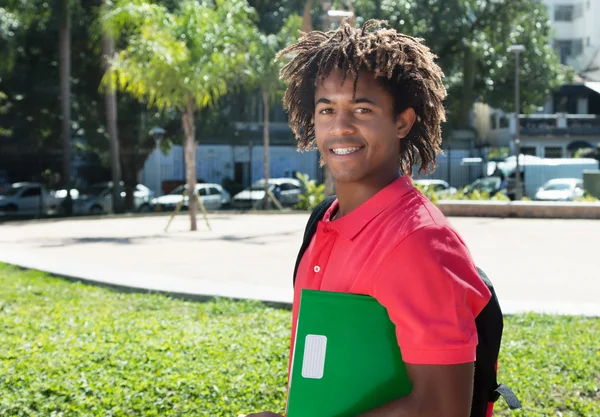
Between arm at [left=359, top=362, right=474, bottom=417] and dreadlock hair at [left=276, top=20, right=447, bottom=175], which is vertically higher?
dreadlock hair at [left=276, top=20, right=447, bottom=175]

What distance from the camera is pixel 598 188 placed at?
28.9 m

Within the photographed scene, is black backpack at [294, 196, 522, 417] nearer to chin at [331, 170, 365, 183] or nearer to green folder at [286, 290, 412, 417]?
green folder at [286, 290, 412, 417]

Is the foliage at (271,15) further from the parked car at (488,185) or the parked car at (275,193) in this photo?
the parked car at (488,185)

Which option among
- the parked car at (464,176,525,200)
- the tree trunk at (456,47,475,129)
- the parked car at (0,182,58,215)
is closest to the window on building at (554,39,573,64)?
the tree trunk at (456,47,475,129)

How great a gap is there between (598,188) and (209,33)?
15750 mm

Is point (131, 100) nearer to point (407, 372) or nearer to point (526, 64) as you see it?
point (526, 64)

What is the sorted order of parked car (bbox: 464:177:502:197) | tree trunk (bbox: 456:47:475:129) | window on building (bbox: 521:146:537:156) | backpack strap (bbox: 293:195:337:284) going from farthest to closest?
window on building (bbox: 521:146:537:156), tree trunk (bbox: 456:47:475:129), parked car (bbox: 464:177:502:197), backpack strap (bbox: 293:195:337:284)

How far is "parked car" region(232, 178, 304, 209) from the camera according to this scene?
111 ft

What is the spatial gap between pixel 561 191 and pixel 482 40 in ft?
37.4

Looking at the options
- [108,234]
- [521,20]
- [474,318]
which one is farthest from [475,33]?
[474,318]

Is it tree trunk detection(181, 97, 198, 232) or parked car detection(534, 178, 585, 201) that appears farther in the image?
parked car detection(534, 178, 585, 201)

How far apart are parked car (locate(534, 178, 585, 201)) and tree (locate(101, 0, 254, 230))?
45.5 feet

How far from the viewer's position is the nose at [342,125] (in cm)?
187

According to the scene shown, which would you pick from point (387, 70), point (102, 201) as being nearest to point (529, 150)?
point (102, 201)
